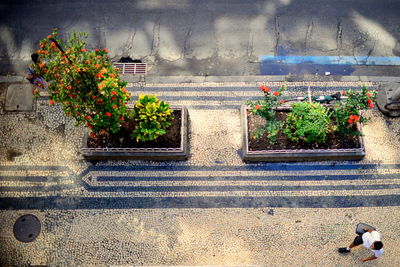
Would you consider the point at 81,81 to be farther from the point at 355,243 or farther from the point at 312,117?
the point at 355,243

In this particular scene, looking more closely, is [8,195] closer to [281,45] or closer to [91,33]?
[91,33]

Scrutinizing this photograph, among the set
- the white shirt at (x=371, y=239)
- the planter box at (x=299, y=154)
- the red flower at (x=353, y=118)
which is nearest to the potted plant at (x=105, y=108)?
the planter box at (x=299, y=154)

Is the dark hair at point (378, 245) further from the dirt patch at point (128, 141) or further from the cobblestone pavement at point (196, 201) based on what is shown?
the dirt patch at point (128, 141)

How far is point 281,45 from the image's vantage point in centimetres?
1196

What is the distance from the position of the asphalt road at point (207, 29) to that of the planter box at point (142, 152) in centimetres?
274

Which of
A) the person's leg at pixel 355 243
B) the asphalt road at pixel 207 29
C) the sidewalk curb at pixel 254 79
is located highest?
the asphalt road at pixel 207 29

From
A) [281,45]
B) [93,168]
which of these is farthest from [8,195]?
[281,45]

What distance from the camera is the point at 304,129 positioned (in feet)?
30.8

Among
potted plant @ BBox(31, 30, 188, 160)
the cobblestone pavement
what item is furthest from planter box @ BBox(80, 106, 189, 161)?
the cobblestone pavement

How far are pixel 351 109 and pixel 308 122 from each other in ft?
4.01

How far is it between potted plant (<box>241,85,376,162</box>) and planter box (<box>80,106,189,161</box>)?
1787 mm

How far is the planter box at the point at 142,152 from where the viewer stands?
396 inches

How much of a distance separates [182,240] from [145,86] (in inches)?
196

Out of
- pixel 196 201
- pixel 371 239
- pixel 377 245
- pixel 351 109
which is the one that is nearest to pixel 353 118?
pixel 351 109
